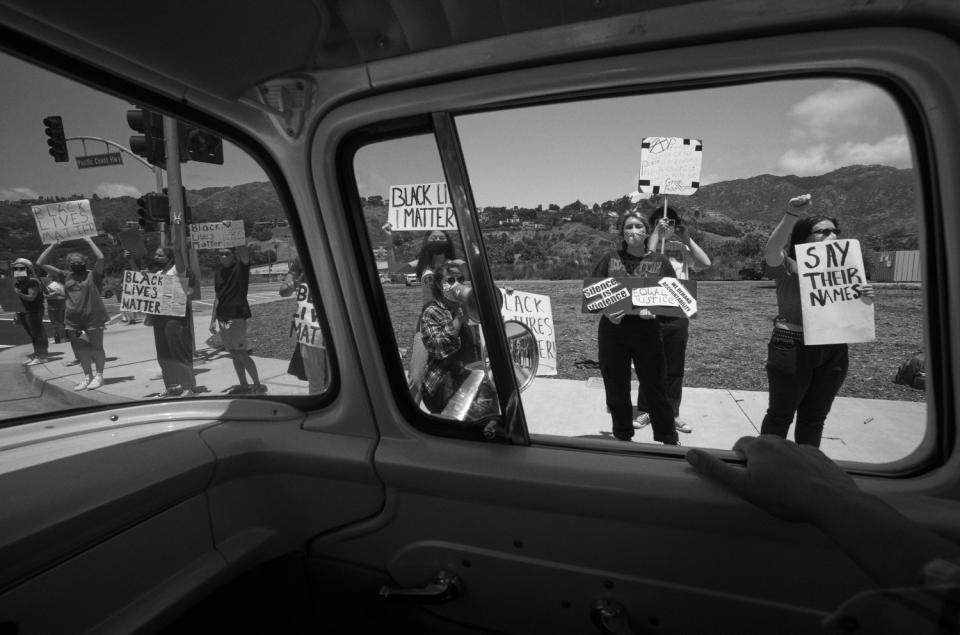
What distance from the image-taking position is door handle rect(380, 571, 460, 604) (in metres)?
1.55

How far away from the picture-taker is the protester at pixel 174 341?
178 cm

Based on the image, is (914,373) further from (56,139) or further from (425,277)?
(56,139)

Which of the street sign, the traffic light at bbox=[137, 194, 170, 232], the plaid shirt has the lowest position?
the plaid shirt

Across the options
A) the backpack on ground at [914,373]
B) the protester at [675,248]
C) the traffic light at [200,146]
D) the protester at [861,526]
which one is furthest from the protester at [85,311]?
the backpack on ground at [914,373]

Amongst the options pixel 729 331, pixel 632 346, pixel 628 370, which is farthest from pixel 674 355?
pixel 729 331

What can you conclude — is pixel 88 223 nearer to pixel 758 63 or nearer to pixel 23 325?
pixel 23 325

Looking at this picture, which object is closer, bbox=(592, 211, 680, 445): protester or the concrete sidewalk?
the concrete sidewalk

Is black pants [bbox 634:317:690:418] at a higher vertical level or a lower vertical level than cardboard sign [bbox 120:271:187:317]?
lower

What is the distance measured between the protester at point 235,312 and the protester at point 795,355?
180 centimetres

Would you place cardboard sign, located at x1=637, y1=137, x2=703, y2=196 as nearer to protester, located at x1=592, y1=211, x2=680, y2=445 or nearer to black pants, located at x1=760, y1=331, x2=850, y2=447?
protester, located at x1=592, y1=211, x2=680, y2=445

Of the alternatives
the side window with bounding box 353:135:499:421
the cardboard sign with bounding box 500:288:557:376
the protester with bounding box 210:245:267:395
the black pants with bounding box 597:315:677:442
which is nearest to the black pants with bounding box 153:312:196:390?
the protester with bounding box 210:245:267:395

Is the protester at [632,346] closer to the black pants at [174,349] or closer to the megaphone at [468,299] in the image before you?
the megaphone at [468,299]

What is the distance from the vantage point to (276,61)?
4.27 ft

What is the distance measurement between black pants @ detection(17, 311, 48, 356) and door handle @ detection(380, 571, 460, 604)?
1384mm
